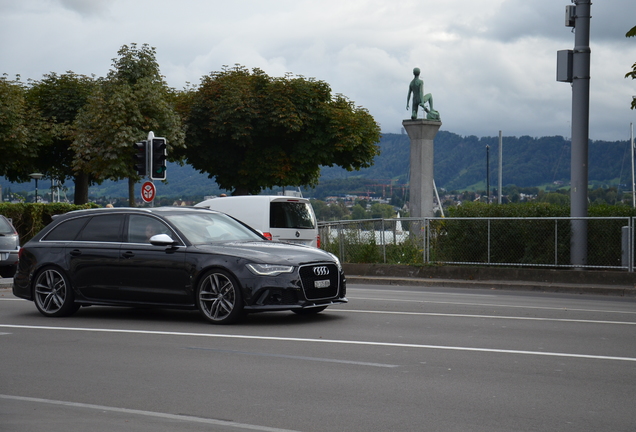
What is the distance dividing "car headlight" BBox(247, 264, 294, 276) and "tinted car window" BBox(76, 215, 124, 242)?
Result: 7.51ft

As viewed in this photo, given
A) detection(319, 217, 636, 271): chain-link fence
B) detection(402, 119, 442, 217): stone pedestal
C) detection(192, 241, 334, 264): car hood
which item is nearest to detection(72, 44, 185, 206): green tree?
detection(402, 119, 442, 217): stone pedestal

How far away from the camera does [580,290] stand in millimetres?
18172

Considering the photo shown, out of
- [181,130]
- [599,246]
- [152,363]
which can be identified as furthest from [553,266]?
[181,130]

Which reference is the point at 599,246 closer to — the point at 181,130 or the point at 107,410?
the point at 107,410

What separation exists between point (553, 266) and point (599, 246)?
1062mm

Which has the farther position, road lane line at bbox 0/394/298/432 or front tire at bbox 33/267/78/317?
front tire at bbox 33/267/78/317

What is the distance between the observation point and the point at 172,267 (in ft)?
37.4

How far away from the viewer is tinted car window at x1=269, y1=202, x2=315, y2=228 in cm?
1986

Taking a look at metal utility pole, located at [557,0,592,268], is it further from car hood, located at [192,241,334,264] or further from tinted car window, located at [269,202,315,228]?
car hood, located at [192,241,334,264]

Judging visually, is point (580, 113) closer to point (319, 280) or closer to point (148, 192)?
point (319, 280)

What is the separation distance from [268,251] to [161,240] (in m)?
1.37

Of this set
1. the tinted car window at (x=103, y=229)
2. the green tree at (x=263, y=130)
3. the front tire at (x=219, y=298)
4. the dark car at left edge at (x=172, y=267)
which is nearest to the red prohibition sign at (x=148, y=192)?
the dark car at left edge at (x=172, y=267)

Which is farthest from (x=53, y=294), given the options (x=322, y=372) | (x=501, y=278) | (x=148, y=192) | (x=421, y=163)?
(x=421, y=163)

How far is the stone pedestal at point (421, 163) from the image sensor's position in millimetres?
32719
